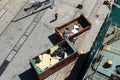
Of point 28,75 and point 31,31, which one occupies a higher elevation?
point 31,31

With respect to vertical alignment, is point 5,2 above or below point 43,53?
above

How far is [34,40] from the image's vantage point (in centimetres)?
3228

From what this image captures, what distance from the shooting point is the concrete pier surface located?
29547 millimetres

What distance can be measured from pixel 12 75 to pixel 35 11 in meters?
10.3

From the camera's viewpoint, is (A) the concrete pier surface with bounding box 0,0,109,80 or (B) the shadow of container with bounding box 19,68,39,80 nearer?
(B) the shadow of container with bounding box 19,68,39,80

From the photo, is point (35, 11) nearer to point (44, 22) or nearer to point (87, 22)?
point (44, 22)

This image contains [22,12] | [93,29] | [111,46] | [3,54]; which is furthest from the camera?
[22,12]

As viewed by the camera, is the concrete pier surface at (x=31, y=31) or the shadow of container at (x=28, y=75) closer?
the shadow of container at (x=28, y=75)

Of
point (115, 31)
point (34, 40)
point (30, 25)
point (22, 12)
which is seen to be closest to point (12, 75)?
point (34, 40)

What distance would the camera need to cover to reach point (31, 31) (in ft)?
109

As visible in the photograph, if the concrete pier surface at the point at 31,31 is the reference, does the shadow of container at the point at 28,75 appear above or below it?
below

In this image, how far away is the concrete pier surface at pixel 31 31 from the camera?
2955 cm

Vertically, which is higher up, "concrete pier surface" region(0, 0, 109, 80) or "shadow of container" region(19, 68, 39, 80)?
"concrete pier surface" region(0, 0, 109, 80)

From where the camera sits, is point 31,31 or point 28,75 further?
point 31,31
